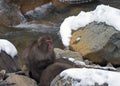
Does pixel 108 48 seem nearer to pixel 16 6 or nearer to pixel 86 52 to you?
pixel 86 52

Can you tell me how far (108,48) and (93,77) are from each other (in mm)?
4183

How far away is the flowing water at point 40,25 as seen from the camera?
12750mm

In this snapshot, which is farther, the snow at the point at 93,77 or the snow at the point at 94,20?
the snow at the point at 94,20

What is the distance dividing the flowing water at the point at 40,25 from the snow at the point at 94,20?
0.58 metres

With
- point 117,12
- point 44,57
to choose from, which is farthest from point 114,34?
point 44,57

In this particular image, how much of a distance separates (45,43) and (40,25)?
818cm

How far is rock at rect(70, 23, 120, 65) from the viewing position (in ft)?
30.1

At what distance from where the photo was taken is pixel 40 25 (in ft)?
49.6

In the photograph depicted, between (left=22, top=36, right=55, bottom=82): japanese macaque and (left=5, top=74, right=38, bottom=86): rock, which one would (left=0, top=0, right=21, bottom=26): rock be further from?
(left=5, top=74, right=38, bottom=86): rock

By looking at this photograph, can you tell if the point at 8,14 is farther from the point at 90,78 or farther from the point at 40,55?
the point at 90,78

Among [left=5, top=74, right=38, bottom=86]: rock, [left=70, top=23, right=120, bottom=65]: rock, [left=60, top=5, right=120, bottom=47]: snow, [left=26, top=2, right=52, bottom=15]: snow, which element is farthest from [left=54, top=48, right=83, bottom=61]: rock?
[left=26, top=2, right=52, bottom=15]: snow

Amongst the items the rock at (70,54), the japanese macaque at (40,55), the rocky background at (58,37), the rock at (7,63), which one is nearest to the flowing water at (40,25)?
the rocky background at (58,37)

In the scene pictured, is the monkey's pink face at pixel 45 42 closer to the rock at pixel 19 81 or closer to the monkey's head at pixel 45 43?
the monkey's head at pixel 45 43

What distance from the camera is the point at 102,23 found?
404 inches
